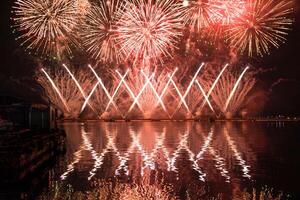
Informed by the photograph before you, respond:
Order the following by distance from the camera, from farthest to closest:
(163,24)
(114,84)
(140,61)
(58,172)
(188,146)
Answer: (114,84) → (140,61) → (163,24) → (188,146) → (58,172)

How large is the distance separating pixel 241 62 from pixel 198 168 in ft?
212

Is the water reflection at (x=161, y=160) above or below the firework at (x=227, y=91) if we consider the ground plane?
below

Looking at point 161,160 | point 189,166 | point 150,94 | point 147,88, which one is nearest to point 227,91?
point 150,94

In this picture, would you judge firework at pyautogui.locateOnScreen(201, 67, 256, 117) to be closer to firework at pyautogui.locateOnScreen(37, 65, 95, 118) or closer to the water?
firework at pyautogui.locateOnScreen(37, 65, 95, 118)

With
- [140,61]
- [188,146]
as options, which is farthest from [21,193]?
[140,61]

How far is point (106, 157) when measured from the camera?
27.8 metres

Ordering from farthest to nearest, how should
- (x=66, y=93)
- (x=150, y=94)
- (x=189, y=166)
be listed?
1. (x=66, y=93)
2. (x=150, y=94)
3. (x=189, y=166)

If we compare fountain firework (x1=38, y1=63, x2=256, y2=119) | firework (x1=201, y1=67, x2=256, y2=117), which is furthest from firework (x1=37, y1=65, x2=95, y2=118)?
firework (x1=201, y1=67, x2=256, y2=117)

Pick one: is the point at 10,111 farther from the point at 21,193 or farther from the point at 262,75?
the point at 262,75

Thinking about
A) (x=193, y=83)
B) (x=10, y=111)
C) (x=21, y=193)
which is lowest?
(x=21, y=193)

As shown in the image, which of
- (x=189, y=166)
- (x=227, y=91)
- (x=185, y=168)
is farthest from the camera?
(x=227, y=91)

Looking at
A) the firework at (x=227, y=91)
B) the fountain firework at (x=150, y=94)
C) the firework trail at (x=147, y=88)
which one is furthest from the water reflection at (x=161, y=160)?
the firework at (x=227, y=91)

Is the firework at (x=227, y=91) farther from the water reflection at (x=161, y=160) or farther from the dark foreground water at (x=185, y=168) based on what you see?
the dark foreground water at (x=185, y=168)

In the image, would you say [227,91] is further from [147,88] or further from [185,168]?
[185,168]
